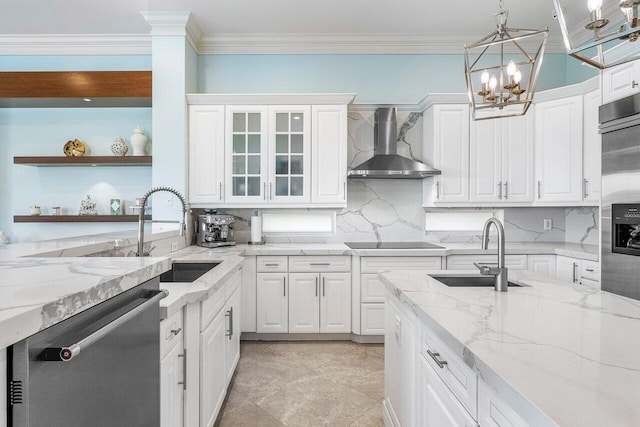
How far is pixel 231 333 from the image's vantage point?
253cm

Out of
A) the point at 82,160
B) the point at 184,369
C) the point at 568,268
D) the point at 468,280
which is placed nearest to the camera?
the point at 184,369

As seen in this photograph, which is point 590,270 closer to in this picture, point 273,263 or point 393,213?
point 393,213

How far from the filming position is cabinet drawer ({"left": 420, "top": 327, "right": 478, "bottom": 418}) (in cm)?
100

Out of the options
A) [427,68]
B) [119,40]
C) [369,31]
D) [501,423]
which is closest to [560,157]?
[427,68]

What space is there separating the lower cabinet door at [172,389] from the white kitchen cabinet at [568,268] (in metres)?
3.29

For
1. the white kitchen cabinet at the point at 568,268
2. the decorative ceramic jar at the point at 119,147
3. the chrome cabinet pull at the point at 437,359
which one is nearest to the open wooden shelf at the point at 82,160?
the decorative ceramic jar at the point at 119,147

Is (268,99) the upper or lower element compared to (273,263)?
upper

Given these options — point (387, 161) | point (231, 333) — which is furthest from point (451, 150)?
point (231, 333)

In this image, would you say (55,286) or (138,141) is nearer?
(55,286)

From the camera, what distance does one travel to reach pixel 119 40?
3945mm

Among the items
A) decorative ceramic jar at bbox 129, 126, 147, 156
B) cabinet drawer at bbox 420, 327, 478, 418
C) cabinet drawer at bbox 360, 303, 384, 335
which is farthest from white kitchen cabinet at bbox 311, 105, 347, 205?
cabinet drawer at bbox 420, 327, 478, 418

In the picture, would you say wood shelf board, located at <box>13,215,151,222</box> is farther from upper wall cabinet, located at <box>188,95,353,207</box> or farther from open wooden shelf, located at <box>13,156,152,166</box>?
upper wall cabinet, located at <box>188,95,353,207</box>

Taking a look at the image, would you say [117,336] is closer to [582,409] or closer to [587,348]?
[582,409]

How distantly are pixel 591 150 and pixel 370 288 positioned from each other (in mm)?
2389
